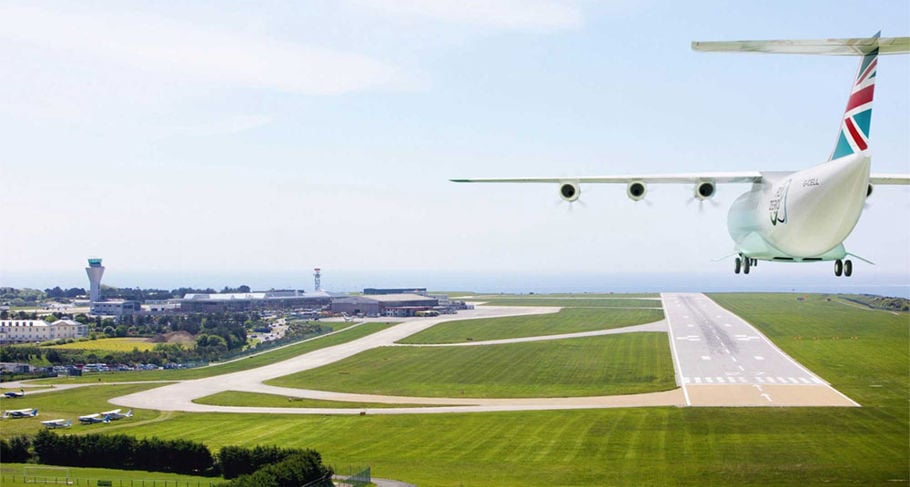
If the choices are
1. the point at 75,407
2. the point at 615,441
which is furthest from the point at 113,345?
the point at 615,441

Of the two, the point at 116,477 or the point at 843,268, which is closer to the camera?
the point at 843,268

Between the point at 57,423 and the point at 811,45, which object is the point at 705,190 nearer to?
the point at 811,45

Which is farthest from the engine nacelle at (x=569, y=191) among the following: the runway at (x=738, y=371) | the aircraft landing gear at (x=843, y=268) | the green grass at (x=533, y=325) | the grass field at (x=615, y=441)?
the green grass at (x=533, y=325)

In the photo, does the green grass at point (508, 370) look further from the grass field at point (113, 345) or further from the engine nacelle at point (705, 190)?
the engine nacelle at point (705, 190)

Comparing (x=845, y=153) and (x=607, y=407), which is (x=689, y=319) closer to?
(x=607, y=407)

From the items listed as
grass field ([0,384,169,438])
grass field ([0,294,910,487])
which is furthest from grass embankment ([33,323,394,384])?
grass field ([0,294,910,487])

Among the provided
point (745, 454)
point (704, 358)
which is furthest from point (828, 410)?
point (704, 358)
